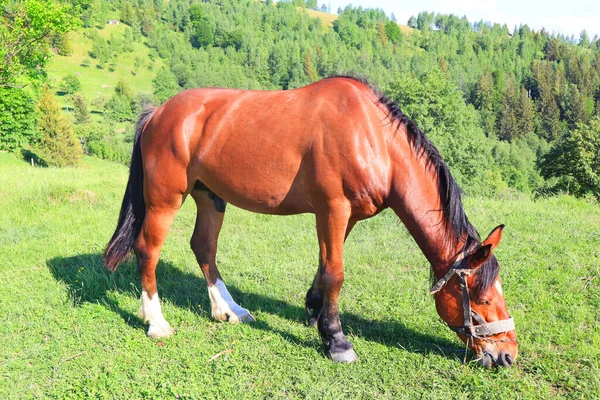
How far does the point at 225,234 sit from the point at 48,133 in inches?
1911

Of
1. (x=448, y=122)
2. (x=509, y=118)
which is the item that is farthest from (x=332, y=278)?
(x=509, y=118)

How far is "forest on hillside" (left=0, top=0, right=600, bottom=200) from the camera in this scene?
1346cm

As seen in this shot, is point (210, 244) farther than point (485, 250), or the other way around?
point (210, 244)

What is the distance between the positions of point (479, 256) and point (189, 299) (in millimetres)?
3297

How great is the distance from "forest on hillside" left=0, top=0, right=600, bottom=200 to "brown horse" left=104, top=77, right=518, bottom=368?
875 mm

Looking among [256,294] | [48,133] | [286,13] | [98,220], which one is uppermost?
[286,13]

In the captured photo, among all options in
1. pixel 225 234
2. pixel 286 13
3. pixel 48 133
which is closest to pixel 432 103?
pixel 225 234

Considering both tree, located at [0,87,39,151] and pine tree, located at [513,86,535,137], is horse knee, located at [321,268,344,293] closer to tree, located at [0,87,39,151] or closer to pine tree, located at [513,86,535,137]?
tree, located at [0,87,39,151]

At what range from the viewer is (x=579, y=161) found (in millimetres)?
30688

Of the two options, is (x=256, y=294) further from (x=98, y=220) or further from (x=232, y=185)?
(x=98, y=220)

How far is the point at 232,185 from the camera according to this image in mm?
3814

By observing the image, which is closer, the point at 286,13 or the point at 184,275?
the point at 184,275

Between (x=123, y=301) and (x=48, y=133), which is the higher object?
(x=123, y=301)

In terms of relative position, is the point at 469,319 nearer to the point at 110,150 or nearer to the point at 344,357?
the point at 344,357
